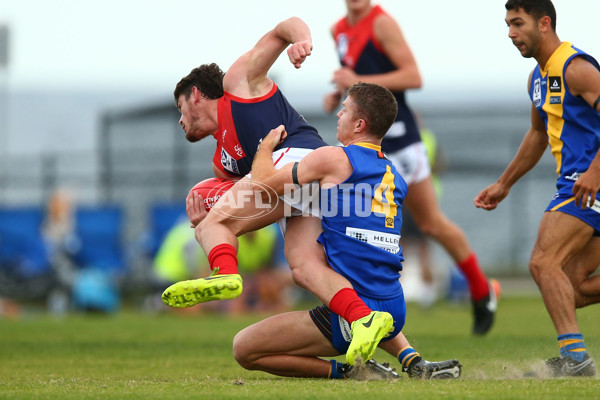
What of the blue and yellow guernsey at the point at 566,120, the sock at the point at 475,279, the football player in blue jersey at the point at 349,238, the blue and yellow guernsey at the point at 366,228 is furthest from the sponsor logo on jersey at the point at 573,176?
the sock at the point at 475,279

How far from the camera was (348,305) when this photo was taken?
4.67 meters

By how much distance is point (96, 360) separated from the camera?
6684mm

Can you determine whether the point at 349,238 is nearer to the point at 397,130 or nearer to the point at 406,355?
the point at 406,355

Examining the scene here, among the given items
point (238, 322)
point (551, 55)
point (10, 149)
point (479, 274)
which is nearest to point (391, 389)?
point (551, 55)

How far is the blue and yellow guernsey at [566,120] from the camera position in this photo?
524 centimetres

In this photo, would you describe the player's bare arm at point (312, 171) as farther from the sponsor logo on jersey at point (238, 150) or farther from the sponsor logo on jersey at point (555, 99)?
the sponsor logo on jersey at point (555, 99)

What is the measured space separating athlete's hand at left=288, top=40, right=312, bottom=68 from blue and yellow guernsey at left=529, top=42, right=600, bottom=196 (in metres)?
1.48

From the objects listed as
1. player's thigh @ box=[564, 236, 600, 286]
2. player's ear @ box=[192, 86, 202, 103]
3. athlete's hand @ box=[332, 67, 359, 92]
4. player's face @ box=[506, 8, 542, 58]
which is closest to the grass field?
player's thigh @ box=[564, 236, 600, 286]

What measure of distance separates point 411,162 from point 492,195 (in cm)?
161

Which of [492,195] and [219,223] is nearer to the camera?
[219,223]

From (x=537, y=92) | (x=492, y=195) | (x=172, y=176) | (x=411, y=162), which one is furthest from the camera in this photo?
(x=172, y=176)

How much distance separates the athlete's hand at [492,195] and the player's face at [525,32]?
3.49 feet

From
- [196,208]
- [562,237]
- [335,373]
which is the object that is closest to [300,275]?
[335,373]

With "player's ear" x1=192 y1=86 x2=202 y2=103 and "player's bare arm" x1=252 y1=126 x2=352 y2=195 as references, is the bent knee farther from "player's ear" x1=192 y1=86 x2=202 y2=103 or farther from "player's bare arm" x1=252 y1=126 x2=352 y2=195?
"player's ear" x1=192 y1=86 x2=202 y2=103
